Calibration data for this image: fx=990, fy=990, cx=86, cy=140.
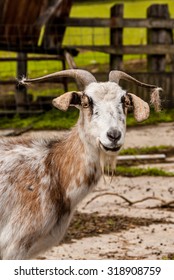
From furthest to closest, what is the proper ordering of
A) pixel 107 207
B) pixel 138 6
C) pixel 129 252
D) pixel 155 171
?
1. pixel 138 6
2. pixel 155 171
3. pixel 107 207
4. pixel 129 252

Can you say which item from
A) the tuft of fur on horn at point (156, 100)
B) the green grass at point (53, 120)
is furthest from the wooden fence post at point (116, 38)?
the tuft of fur on horn at point (156, 100)

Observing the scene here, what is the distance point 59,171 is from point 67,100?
77 cm

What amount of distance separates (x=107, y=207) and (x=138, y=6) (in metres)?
41.6

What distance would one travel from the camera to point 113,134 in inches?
333

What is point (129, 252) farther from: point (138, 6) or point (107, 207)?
point (138, 6)

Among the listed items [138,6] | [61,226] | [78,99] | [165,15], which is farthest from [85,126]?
[138,6]

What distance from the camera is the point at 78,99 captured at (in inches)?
357

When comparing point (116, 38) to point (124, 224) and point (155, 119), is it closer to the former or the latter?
point (155, 119)

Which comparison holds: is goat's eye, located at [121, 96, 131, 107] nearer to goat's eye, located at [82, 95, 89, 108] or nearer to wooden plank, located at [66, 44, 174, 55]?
goat's eye, located at [82, 95, 89, 108]

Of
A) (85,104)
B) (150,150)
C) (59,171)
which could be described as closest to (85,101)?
(85,104)

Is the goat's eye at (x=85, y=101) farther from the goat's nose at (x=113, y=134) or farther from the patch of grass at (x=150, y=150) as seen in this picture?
the patch of grass at (x=150, y=150)

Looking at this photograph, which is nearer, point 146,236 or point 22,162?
point 22,162

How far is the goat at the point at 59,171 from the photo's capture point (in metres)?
8.84

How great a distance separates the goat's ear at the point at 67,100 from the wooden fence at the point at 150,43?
440 inches
